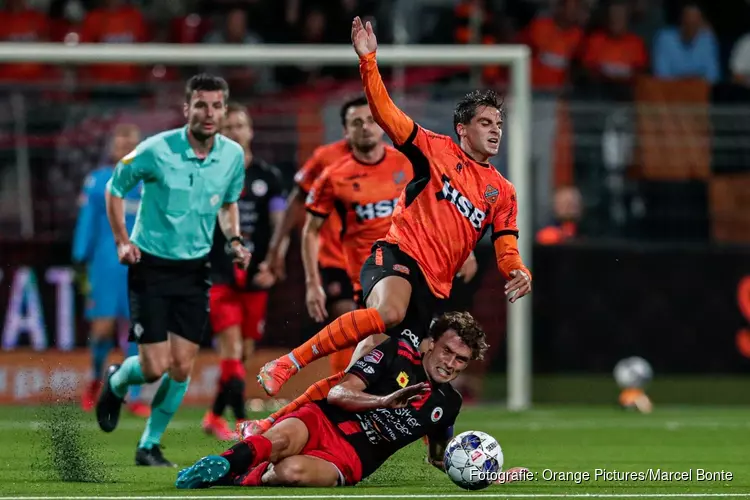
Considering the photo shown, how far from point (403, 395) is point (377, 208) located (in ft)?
10.1

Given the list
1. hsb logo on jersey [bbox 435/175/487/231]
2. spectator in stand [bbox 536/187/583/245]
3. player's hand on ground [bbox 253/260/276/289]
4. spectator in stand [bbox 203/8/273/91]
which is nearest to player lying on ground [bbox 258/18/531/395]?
hsb logo on jersey [bbox 435/175/487/231]

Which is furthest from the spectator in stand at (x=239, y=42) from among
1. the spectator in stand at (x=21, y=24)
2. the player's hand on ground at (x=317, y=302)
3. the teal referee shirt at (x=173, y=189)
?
the teal referee shirt at (x=173, y=189)

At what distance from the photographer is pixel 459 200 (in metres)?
7.76

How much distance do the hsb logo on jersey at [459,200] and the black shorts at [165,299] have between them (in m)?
1.73

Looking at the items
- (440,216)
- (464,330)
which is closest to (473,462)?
(464,330)

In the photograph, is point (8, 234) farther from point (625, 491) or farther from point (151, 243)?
point (625, 491)

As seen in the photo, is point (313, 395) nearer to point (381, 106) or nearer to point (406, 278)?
point (406, 278)

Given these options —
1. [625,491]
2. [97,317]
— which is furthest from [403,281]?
[97,317]

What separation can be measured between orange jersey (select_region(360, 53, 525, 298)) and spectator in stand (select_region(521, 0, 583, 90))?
819 centimetres

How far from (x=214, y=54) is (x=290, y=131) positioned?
1.03 m

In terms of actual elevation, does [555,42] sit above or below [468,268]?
above

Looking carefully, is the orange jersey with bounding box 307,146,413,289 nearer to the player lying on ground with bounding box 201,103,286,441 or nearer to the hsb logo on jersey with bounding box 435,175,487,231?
the player lying on ground with bounding box 201,103,286,441

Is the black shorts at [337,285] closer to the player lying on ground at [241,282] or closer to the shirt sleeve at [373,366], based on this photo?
the player lying on ground at [241,282]

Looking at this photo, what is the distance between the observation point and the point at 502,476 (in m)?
7.07
